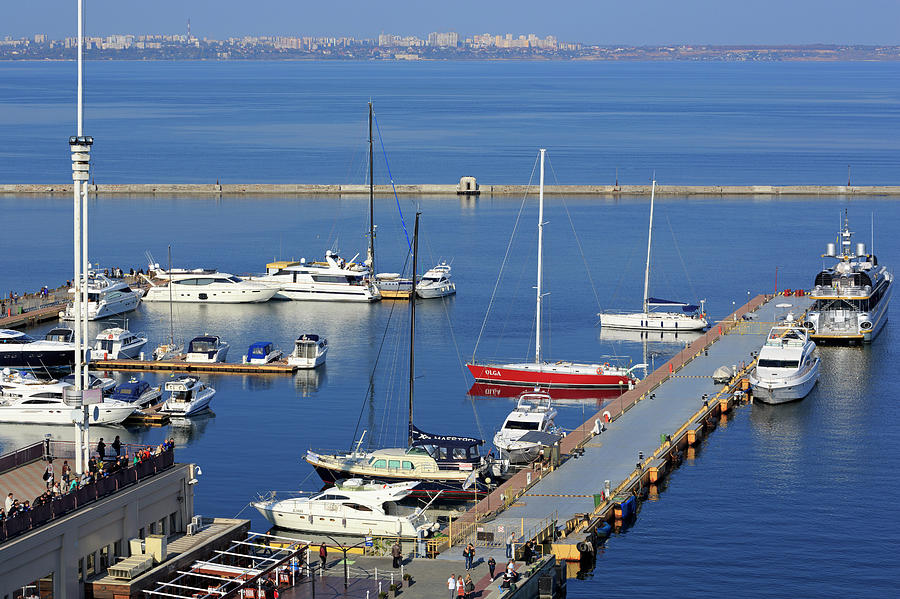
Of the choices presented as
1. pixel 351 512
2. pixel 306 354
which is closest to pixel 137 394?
pixel 306 354

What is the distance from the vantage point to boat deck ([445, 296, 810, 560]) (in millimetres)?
43969

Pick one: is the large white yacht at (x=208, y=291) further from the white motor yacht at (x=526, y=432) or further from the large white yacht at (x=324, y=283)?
the white motor yacht at (x=526, y=432)

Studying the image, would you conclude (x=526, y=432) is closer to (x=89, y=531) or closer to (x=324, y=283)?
(x=89, y=531)

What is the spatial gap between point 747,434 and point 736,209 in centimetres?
8394

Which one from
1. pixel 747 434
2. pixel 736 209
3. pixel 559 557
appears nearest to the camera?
pixel 559 557

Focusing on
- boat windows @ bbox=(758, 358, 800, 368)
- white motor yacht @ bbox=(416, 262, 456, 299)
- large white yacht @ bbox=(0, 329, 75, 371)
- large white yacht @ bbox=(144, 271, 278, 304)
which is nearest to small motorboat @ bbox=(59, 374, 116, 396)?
large white yacht @ bbox=(0, 329, 75, 371)

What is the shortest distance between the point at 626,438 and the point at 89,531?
86.0 ft

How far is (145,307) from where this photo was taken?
8944 centimetres

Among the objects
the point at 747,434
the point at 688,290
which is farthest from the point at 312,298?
the point at 747,434

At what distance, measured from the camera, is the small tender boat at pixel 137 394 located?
60844 mm

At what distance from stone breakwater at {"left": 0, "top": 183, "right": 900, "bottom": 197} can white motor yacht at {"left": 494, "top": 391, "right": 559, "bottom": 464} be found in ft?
311

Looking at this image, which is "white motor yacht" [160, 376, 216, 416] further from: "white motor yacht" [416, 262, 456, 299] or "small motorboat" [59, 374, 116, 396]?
"white motor yacht" [416, 262, 456, 299]

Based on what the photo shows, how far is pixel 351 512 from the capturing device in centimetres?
4381

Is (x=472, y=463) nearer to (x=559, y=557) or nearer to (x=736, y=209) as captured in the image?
(x=559, y=557)
